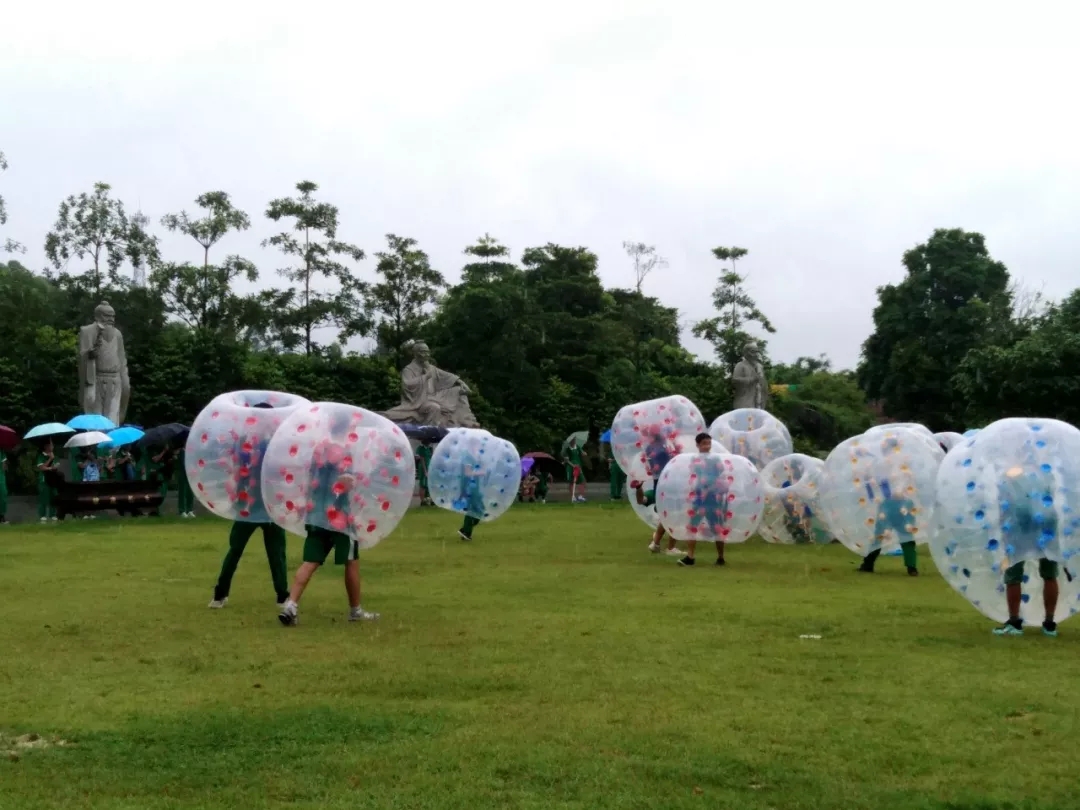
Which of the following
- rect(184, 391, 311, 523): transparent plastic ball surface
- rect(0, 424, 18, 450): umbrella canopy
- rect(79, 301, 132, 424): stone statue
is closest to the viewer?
rect(184, 391, 311, 523): transparent plastic ball surface

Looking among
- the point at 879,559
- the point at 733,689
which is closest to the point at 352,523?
the point at 733,689

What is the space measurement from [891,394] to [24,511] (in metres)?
41.3

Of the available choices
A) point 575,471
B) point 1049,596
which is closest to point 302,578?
point 1049,596

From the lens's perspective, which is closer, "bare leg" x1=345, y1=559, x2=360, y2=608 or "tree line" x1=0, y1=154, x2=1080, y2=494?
"bare leg" x1=345, y1=559, x2=360, y2=608

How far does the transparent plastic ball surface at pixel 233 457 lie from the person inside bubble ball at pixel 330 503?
675 mm

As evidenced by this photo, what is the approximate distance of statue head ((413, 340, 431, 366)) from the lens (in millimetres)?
32125

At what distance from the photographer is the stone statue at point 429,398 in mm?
32094

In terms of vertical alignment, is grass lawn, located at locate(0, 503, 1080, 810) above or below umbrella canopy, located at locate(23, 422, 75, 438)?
below

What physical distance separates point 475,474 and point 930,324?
41214 mm

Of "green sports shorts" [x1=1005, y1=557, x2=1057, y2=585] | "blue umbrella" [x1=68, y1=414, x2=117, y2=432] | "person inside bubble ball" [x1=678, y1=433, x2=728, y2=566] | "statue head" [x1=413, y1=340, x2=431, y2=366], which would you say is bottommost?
"green sports shorts" [x1=1005, y1=557, x2=1057, y2=585]

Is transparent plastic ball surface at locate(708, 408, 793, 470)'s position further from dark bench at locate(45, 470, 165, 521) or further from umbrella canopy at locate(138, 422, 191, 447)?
dark bench at locate(45, 470, 165, 521)

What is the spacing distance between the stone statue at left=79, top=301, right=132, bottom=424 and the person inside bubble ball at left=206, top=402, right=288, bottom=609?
52.6 ft

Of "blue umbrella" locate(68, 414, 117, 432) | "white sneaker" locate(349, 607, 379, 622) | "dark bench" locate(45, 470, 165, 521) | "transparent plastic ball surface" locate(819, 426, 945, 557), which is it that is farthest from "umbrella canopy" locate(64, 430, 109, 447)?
"transparent plastic ball surface" locate(819, 426, 945, 557)

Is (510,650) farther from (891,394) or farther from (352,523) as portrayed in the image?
(891,394)
